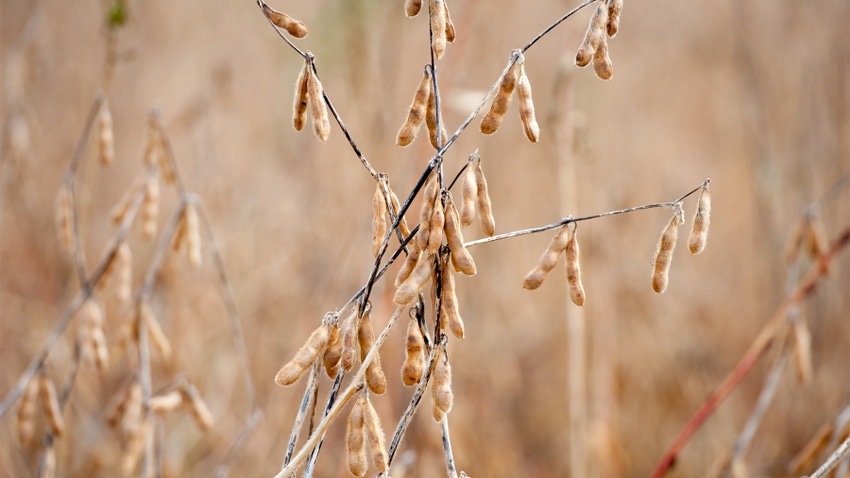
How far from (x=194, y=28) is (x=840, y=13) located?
11.1 ft

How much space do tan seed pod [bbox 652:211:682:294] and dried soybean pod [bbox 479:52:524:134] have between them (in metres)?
0.27

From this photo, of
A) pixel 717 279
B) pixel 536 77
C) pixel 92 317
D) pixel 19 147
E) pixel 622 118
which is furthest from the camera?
pixel 536 77

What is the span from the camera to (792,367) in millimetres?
2629

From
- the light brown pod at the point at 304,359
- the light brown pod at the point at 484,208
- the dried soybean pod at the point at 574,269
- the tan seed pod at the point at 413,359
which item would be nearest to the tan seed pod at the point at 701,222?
the dried soybean pod at the point at 574,269

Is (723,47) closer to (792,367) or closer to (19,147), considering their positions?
(792,367)

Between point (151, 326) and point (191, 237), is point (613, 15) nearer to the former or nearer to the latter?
point (191, 237)

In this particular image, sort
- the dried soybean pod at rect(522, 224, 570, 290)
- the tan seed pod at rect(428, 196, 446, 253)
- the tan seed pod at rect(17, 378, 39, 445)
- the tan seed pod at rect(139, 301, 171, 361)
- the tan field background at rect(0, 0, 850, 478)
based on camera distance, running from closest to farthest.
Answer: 1. the tan seed pod at rect(428, 196, 446, 253)
2. the dried soybean pod at rect(522, 224, 570, 290)
3. the tan seed pod at rect(17, 378, 39, 445)
4. the tan seed pod at rect(139, 301, 171, 361)
5. the tan field background at rect(0, 0, 850, 478)

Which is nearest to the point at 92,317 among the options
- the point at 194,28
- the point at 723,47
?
the point at 194,28

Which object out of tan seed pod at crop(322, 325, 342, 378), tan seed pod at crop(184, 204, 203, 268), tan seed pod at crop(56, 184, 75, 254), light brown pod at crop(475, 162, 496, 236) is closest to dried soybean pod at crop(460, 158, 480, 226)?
light brown pod at crop(475, 162, 496, 236)


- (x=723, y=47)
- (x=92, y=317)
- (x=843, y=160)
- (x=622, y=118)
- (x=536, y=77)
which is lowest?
(x=92, y=317)

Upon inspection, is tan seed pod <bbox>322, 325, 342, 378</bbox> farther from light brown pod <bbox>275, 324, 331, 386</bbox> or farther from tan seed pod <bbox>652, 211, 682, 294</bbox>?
tan seed pod <bbox>652, 211, 682, 294</bbox>

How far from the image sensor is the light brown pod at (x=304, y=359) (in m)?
0.87

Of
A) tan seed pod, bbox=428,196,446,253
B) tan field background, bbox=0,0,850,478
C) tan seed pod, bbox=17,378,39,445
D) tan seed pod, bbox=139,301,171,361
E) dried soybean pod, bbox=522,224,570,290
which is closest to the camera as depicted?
A: tan seed pod, bbox=428,196,446,253

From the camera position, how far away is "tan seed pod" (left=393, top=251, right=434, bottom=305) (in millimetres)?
848
